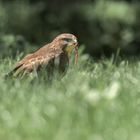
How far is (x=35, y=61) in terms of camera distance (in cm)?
710

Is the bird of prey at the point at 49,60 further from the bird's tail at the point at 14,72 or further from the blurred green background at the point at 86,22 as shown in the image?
the blurred green background at the point at 86,22

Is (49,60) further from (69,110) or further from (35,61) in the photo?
(69,110)

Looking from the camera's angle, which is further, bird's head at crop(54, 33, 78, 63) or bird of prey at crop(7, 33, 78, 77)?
bird's head at crop(54, 33, 78, 63)

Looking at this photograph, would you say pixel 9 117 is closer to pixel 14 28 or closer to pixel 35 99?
pixel 35 99

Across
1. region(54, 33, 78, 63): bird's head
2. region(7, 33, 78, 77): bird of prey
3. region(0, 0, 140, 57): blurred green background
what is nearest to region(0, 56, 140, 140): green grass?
region(7, 33, 78, 77): bird of prey

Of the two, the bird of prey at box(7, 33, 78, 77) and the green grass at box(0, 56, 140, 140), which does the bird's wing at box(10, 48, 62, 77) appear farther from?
the green grass at box(0, 56, 140, 140)

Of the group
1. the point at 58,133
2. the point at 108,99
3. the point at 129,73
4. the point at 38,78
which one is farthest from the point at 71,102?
the point at 129,73

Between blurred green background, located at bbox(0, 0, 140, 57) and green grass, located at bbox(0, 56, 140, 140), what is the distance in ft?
31.1

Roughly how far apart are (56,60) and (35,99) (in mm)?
1294

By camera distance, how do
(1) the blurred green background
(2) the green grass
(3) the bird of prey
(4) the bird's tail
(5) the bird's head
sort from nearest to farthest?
(2) the green grass
(3) the bird of prey
(4) the bird's tail
(5) the bird's head
(1) the blurred green background

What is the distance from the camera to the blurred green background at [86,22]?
631 inches

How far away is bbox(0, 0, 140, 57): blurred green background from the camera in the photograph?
16.0 metres

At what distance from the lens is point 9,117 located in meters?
5.38

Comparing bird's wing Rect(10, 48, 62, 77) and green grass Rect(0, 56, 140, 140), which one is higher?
green grass Rect(0, 56, 140, 140)
